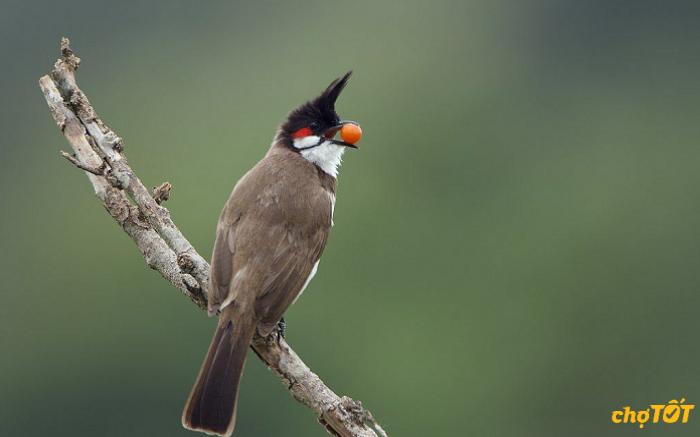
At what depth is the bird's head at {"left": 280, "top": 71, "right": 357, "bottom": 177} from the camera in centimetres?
702

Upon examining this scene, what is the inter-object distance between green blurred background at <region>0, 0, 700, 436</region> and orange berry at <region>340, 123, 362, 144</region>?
16.3 m

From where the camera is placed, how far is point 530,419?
30.1 meters

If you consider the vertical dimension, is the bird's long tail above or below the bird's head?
below

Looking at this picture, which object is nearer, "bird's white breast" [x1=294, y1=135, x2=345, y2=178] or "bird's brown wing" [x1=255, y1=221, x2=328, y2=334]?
"bird's brown wing" [x1=255, y1=221, x2=328, y2=334]

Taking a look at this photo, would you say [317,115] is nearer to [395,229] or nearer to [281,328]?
[281,328]

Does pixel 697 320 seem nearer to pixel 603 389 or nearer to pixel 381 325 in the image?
pixel 603 389

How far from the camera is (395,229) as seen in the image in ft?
102

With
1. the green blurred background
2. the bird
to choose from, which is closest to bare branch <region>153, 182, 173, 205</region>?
the bird

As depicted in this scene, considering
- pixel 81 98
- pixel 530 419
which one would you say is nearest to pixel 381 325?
pixel 530 419

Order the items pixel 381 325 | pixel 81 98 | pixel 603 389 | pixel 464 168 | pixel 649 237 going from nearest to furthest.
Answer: pixel 81 98, pixel 381 325, pixel 603 389, pixel 649 237, pixel 464 168

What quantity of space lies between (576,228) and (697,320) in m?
4.10

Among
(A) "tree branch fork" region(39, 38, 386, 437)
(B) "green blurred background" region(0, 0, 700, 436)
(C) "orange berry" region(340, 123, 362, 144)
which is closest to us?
(A) "tree branch fork" region(39, 38, 386, 437)

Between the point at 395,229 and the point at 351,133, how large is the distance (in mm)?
24223

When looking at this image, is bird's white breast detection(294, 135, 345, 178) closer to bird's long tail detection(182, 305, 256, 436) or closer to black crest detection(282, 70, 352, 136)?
black crest detection(282, 70, 352, 136)
